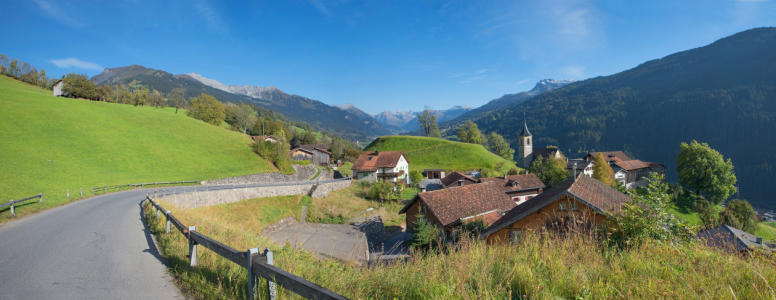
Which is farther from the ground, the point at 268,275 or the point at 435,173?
the point at 268,275

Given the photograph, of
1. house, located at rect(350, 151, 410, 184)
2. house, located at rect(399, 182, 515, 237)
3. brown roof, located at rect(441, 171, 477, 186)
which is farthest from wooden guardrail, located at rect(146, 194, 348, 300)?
brown roof, located at rect(441, 171, 477, 186)

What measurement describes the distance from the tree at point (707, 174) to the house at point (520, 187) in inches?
1270

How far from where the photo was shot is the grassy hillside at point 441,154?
3091 inches

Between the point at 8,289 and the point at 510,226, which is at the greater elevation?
the point at 8,289

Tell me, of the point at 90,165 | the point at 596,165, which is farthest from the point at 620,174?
the point at 90,165

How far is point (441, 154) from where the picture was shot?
8700 cm

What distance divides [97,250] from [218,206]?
63.1 ft

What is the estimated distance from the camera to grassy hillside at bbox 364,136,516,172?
78.5m

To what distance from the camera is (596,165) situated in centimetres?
5328

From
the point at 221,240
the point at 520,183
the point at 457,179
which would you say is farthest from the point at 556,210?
the point at 457,179

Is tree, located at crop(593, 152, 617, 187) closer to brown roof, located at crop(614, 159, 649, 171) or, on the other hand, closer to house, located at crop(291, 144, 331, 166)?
brown roof, located at crop(614, 159, 649, 171)

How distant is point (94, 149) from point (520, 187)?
6039cm

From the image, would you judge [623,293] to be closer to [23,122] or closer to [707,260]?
[707,260]

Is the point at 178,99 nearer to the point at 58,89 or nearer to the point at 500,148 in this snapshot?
the point at 58,89
